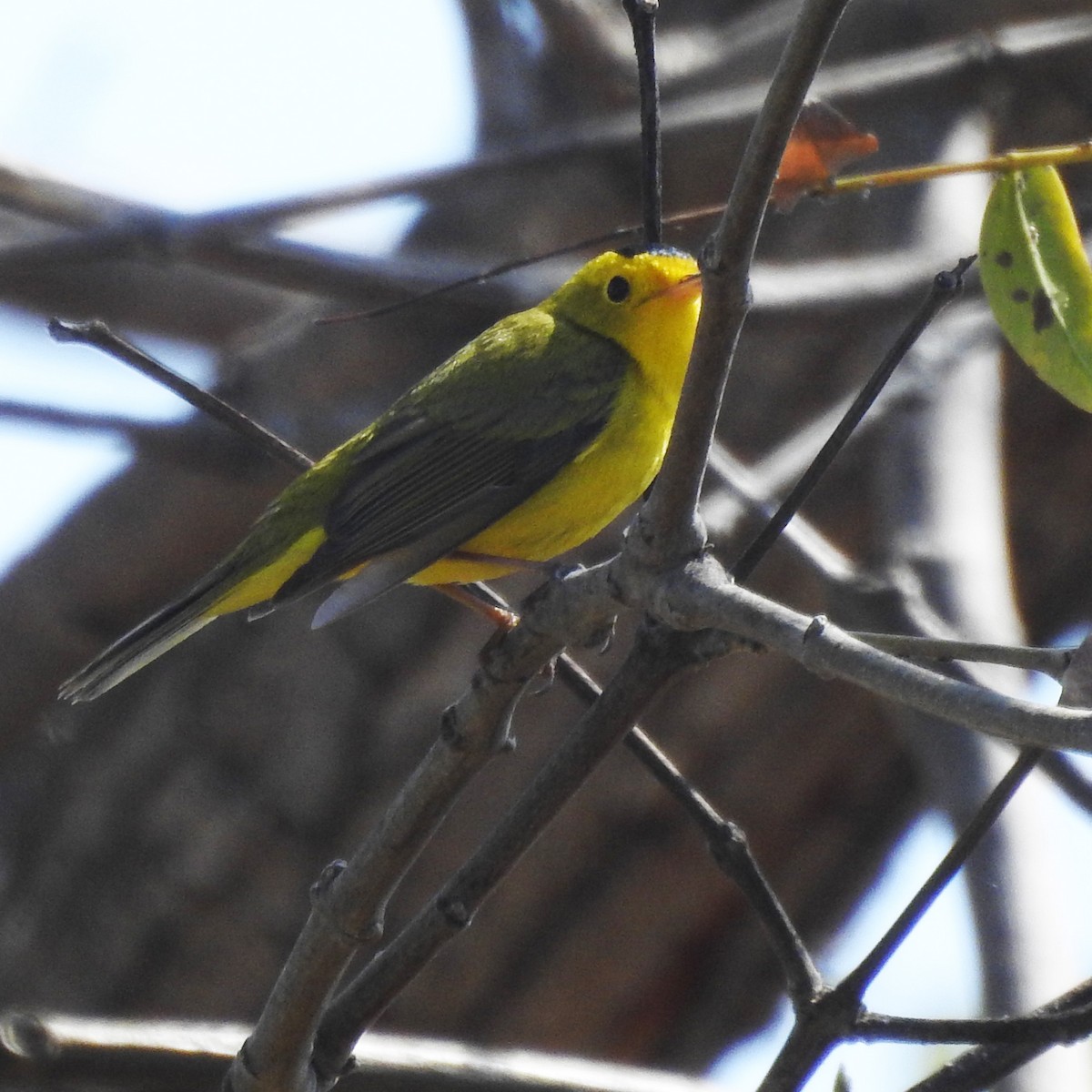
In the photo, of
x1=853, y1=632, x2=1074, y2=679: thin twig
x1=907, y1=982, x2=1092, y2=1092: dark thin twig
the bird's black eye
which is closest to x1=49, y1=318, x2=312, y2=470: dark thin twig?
→ x1=853, y1=632, x2=1074, y2=679: thin twig

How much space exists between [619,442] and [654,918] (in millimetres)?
2416

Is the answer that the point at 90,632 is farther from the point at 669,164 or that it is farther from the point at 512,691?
the point at 512,691

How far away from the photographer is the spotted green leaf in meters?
1.90

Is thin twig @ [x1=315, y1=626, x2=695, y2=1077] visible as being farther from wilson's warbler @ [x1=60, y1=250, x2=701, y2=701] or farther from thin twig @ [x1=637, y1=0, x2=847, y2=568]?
wilson's warbler @ [x1=60, y1=250, x2=701, y2=701]

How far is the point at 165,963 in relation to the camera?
5.32 m

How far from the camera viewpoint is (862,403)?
6.61 feet

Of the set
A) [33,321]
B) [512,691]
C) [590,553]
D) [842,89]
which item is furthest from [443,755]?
[33,321]

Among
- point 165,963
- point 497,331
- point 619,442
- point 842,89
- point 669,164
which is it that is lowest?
point 165,963

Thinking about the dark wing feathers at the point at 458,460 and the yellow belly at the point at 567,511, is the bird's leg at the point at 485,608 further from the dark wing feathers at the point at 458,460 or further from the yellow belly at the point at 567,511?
the dark wing feathers at the point at 458,460

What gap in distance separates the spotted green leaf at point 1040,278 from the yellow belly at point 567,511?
159 cm

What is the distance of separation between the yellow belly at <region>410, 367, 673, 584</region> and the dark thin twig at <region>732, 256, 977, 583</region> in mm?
1278

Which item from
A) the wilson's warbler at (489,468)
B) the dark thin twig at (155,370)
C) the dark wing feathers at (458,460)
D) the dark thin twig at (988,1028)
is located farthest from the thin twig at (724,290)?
the dark wing feathers at (458,460)

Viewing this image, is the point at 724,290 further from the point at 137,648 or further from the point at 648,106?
the point at 137,648

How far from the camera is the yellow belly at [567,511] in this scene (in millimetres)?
3494
